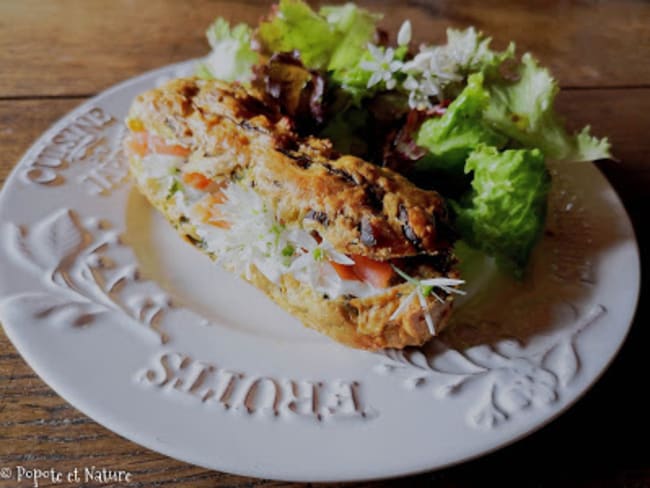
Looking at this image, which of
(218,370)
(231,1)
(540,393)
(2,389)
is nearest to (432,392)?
(540,393)

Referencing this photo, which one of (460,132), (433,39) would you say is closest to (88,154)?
(460,132)

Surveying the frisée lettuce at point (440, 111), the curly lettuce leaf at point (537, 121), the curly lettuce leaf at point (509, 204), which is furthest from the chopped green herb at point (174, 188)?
the curly lettuce leaf at point (537, 121)

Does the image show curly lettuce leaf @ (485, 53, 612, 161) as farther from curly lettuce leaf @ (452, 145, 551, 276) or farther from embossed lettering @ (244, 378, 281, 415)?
embossed lettering @ (244, 378, 281, 415)

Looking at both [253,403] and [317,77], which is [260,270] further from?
[317,77]

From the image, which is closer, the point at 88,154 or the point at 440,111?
the point at 440,111

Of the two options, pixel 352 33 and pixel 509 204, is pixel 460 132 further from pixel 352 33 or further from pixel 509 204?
pixel 352 33
